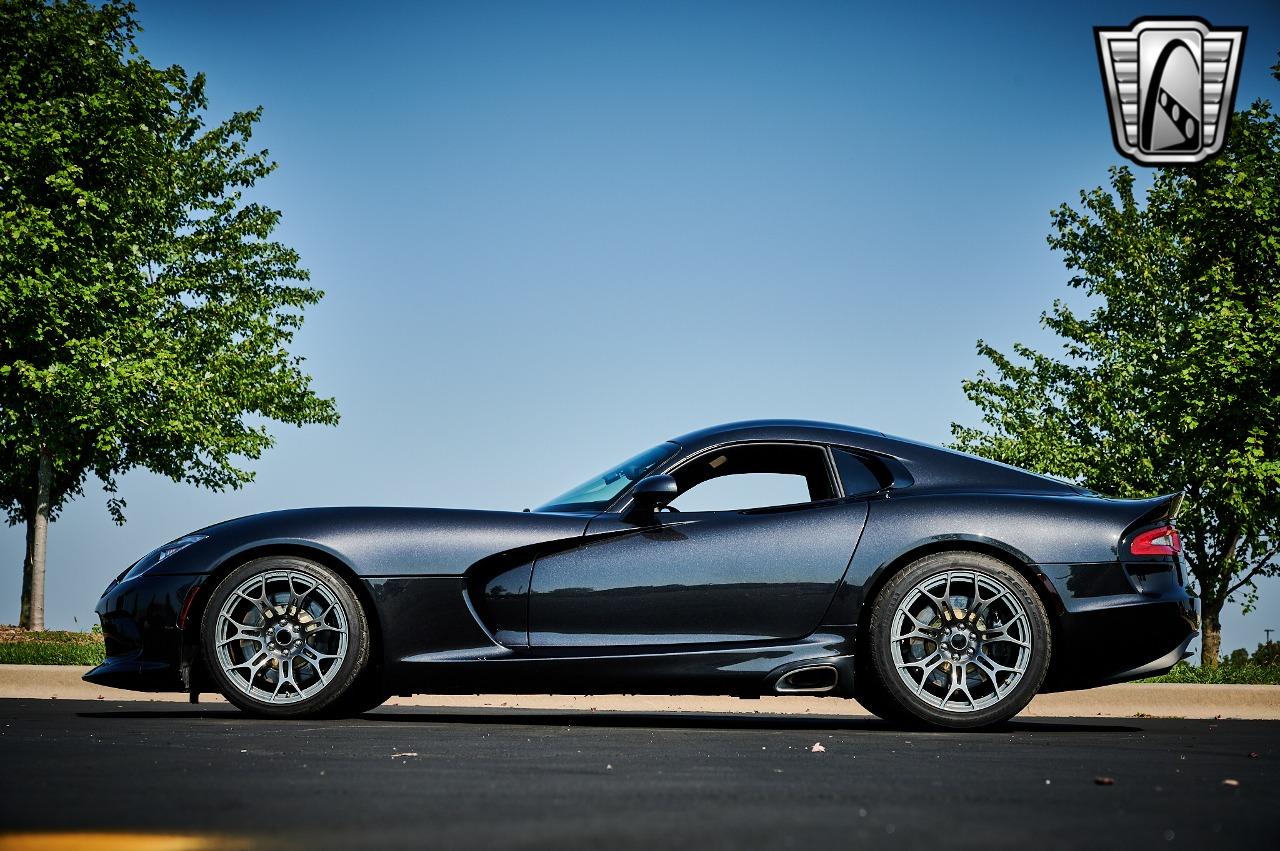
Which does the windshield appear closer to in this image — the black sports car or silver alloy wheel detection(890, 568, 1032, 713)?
the black sports car

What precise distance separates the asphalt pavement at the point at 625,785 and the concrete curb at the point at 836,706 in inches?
106

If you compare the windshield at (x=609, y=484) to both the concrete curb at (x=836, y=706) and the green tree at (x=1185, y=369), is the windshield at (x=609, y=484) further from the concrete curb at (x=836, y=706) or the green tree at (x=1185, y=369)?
the green tree at (x=1185, y=369)

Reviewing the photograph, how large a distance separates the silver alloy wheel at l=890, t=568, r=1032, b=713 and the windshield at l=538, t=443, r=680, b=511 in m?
1.40

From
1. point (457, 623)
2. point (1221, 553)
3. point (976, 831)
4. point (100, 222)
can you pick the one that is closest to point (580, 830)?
point (976, 831)

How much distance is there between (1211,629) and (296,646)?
2016 centimetres

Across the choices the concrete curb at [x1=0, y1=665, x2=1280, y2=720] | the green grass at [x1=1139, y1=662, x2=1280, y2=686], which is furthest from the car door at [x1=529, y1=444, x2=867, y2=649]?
the green grass at [x1=1139, y1=662, x2=1280, y2=686]

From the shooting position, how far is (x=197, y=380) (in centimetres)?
1938

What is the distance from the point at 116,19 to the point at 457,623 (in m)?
18.3

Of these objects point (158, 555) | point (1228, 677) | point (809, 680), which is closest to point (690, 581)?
point (809, 680)

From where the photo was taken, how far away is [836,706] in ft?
30.9

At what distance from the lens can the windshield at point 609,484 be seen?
626cm

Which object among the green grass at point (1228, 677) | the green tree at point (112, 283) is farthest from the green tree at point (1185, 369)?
the green tree at point (112, 283)

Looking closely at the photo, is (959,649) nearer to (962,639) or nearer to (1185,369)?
(962,639)

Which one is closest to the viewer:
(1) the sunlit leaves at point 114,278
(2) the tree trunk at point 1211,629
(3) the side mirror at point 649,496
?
(3) the side mirror at point 649,496
